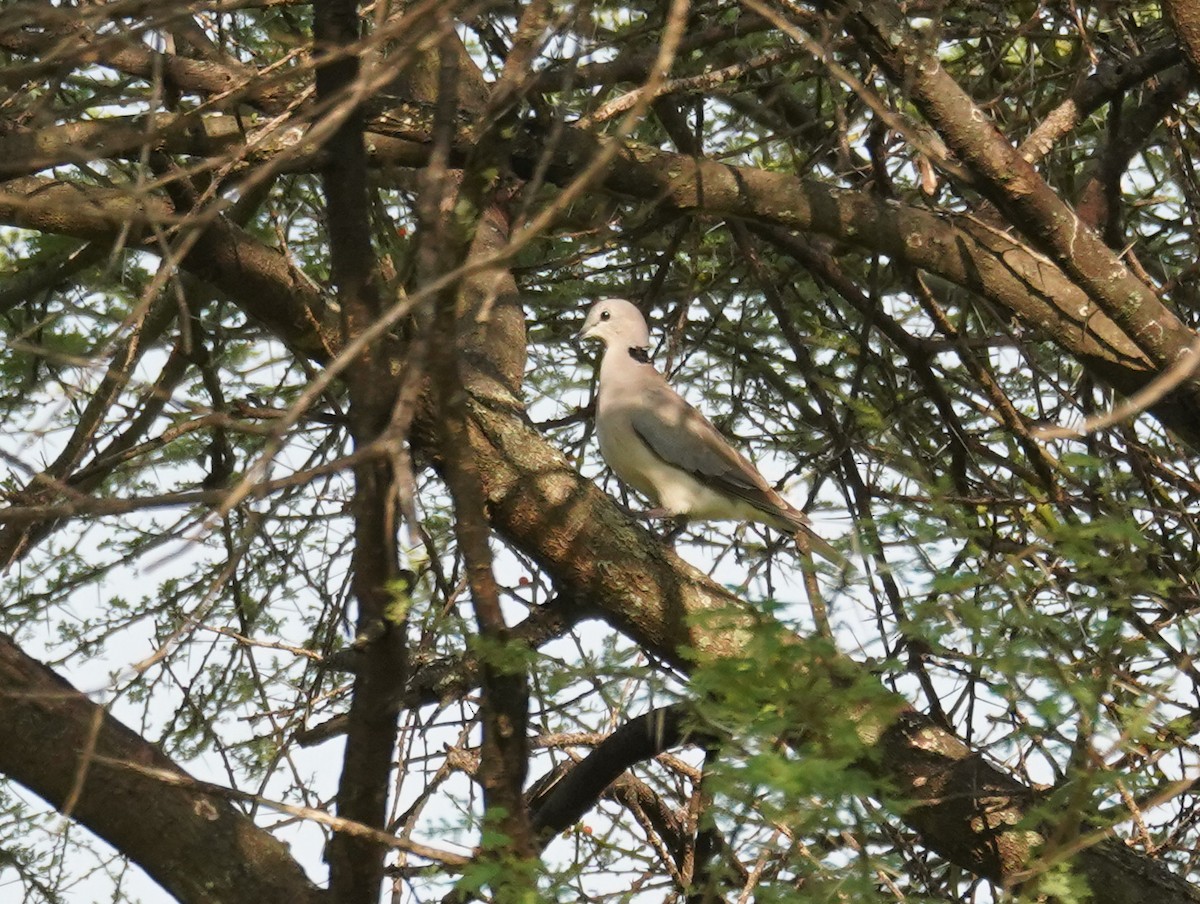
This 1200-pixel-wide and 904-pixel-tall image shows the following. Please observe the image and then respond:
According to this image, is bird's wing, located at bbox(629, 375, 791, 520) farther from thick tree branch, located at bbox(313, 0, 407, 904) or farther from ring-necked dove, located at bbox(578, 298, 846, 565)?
thick tree branch, located at bbox(313, 0, 407, 904)

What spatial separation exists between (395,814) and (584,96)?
96.3 inches

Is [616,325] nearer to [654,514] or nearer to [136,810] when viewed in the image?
[654,514]

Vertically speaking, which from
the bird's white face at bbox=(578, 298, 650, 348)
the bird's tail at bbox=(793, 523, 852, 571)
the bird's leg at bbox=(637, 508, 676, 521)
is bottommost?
the bird's tail at bbox=(793, 523, 852, 571)

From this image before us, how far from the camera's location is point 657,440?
538cm

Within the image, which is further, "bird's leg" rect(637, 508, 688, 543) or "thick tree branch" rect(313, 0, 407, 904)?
"bird's leg" rect(637, 508, 688, 543)

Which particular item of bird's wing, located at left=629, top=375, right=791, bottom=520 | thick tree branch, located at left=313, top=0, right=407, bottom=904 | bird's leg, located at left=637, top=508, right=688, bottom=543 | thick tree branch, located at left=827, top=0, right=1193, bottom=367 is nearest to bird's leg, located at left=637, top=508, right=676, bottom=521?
bird's leg, located at left=637, top=508, right=688, bottom=543

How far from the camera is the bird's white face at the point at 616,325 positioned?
17.6 feet

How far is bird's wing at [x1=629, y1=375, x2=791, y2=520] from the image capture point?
538 cm

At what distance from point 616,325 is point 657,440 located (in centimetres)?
46

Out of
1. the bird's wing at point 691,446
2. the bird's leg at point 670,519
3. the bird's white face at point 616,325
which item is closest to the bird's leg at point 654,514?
the bird's leg at point 670,519

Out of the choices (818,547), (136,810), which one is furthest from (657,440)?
(136,810)

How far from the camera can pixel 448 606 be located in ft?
12.6

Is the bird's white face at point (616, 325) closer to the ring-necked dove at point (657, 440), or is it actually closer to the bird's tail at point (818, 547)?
the ring-necked dove at point (657, 440)

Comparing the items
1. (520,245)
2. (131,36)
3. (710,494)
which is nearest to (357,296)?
(131,36)
